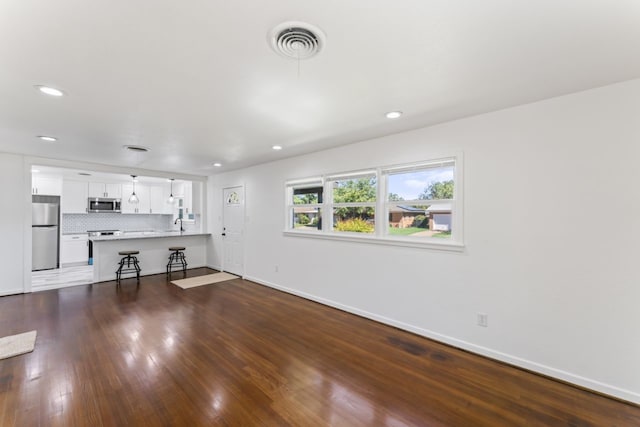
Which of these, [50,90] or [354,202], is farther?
[354,202]

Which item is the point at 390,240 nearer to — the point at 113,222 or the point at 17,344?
the point at 17,344

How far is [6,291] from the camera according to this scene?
4.69 meters

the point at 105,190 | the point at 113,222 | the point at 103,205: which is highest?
the point at 105,190

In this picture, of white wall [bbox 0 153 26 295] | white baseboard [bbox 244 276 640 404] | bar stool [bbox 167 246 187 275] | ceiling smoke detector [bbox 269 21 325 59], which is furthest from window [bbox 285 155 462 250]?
white wall [bbox 0 153 26 295]

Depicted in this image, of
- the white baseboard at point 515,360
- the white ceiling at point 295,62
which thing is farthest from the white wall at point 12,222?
the white baseboard at point 515,360

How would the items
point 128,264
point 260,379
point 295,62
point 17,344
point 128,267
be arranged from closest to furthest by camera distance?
1. point 295,62
2. point 260,379
3. point 17,344
4. point 128,264
5. point 128,267

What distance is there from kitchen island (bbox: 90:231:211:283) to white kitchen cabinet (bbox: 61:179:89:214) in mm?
1738

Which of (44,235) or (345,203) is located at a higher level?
(345,203)

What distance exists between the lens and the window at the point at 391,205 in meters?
3.12

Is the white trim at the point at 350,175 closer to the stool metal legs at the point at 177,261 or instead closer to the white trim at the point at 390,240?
the white trim at the point at 390,240

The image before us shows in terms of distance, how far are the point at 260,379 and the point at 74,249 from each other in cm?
755

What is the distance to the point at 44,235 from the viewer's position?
21.8ft

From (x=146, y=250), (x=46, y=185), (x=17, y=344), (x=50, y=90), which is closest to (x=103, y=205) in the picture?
(x=46, y=185)

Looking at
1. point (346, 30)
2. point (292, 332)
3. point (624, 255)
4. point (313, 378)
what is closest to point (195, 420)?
point (313, 378)
